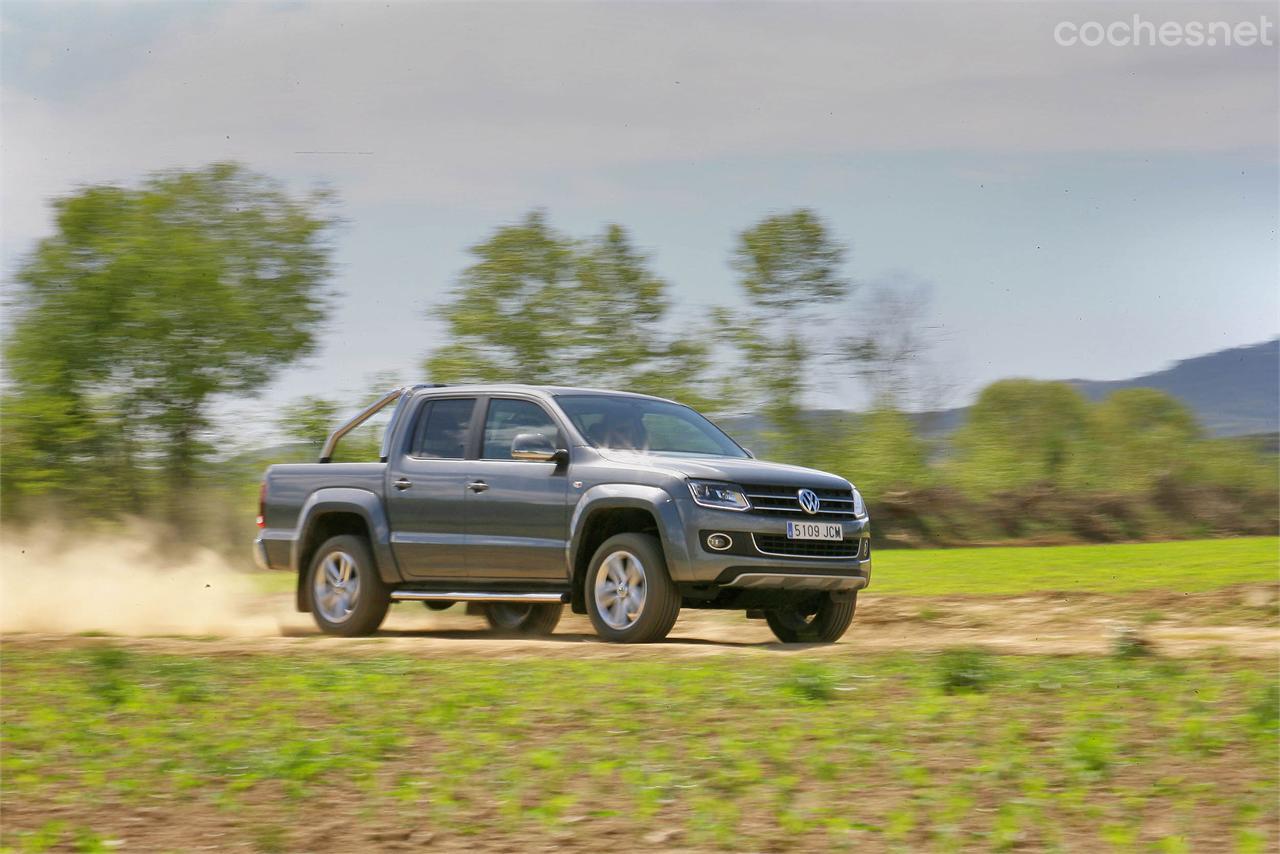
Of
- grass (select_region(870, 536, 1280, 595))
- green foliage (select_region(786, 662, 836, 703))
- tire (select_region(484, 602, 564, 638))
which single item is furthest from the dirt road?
grass (select_region(870, 536, 1280, 595))

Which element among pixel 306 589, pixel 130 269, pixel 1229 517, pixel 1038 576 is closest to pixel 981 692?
pixel 306 589

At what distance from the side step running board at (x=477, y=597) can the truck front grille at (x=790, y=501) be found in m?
1.59

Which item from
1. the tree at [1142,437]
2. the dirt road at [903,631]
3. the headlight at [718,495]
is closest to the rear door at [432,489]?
the dirt road at [903,631]

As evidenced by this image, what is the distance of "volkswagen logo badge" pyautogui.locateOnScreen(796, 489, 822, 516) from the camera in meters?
10.9

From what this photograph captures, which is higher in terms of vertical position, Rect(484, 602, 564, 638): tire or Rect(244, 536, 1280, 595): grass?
Rect(484, 602, 564, 638): tire

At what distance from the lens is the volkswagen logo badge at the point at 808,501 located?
35.8 feet

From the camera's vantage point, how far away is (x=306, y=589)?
1283 cm

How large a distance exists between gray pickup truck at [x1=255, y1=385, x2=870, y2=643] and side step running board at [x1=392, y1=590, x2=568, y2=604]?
0.7 inches

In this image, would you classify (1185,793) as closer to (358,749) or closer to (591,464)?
(358,749)

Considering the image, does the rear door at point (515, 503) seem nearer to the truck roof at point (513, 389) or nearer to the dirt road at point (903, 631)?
the truck roof at point (513, 389)

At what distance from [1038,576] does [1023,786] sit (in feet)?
52.4

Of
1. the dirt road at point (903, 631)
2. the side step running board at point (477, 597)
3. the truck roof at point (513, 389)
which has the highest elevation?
the truck roof at point (513, 389)

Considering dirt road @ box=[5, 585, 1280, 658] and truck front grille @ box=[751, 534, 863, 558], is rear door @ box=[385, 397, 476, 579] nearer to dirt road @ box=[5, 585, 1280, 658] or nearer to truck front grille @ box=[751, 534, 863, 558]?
dirt road @ box=[5, 585, 1280, 658]

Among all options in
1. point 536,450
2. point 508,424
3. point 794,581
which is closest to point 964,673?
point 794,581
